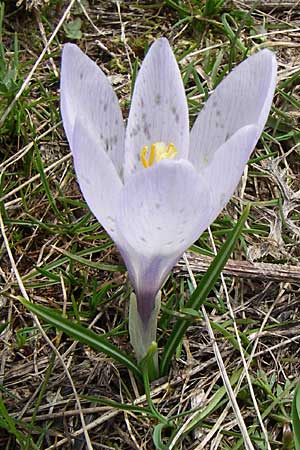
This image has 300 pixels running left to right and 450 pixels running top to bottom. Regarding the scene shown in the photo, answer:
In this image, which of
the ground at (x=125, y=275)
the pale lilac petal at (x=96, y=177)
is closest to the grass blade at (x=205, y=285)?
the ground at (x=125, y=275)

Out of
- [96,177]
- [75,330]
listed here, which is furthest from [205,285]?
[96,177]

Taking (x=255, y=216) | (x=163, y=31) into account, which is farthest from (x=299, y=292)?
(x=163, y=31)

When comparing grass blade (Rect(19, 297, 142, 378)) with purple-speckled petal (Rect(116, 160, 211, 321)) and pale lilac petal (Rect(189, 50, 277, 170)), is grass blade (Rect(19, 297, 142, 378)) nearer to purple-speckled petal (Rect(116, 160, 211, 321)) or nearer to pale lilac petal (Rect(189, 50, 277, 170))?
purple-speckled petal (Rect(116, 160, 211, 321))

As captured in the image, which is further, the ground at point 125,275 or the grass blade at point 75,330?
the ground at point 125,275

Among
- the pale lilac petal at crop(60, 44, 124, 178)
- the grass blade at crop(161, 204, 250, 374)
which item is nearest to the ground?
the grass blade at crop(161, 204, 250, 374)

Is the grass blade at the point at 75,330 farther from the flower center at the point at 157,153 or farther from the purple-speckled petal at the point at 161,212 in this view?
the flower center at the point at 157,153

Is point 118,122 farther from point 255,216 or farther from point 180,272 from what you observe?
point 255,216
